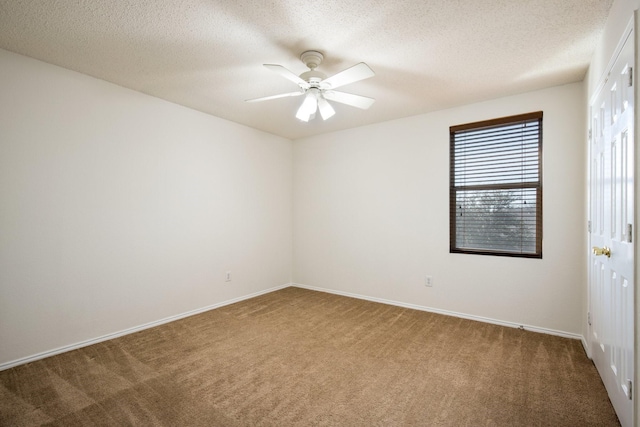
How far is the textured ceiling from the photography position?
6.34 feet

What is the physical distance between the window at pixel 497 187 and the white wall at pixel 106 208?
2.81 m

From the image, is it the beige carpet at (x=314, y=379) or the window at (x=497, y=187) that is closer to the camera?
the beige carpet at (x=314, y=379)

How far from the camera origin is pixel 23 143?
2508 mm

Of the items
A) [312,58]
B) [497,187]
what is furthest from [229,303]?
[497,187]

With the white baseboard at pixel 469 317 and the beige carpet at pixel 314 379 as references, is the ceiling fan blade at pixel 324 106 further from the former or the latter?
the white baseboard at pixel 469 317

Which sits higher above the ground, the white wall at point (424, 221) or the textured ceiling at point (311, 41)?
the textured ceiling at point (311, 41)

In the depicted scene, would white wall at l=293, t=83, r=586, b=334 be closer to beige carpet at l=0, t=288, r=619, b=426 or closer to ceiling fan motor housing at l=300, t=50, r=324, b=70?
beige carpet at l=0, t=288, r=619, b=426

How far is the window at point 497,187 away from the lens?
326cm

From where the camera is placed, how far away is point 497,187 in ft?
11.3

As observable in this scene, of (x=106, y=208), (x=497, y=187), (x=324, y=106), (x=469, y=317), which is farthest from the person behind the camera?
(x=469, y=317)

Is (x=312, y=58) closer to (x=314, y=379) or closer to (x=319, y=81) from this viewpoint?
(x=319, y=81)

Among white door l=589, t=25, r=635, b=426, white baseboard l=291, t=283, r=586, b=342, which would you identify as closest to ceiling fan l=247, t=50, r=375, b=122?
white door l=589, t=25, r=635, b=426

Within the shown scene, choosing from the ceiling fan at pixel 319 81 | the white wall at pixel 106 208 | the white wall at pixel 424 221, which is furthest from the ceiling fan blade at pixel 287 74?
the white wall at pixel 424 221

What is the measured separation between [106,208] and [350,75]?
101 inches
